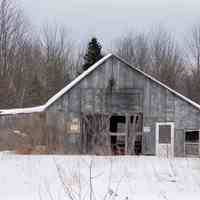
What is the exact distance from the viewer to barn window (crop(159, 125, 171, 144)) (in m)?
23.0

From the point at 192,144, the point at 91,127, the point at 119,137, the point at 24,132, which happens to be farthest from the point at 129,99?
the point at 24,132

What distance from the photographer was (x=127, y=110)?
23.2m

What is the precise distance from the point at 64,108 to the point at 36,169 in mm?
11826

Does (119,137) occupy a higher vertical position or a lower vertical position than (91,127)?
lower

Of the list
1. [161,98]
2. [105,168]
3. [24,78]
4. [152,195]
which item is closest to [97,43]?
[24,78]

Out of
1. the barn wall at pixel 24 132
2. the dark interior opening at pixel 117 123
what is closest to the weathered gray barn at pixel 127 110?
the barn wall at pixel 24 132

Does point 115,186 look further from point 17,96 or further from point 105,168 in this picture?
point 17,96

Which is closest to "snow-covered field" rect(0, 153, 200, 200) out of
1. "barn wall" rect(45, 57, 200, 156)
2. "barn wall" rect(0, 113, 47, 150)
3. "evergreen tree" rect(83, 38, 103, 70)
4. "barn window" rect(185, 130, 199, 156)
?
"barn wall" rect(0, 113, 47, 150)

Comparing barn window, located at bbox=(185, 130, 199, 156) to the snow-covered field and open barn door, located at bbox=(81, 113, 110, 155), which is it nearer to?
open barn door, located at bbox=(81, 113, 110, 155)

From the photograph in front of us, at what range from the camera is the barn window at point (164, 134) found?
Answer: 75.3 ft

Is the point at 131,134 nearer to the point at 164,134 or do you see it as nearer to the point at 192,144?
the point at 164,134

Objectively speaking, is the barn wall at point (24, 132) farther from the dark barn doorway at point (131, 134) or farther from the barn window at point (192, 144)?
the barn window at point (192, 144)

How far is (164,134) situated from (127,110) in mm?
2176

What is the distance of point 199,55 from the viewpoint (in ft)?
175
